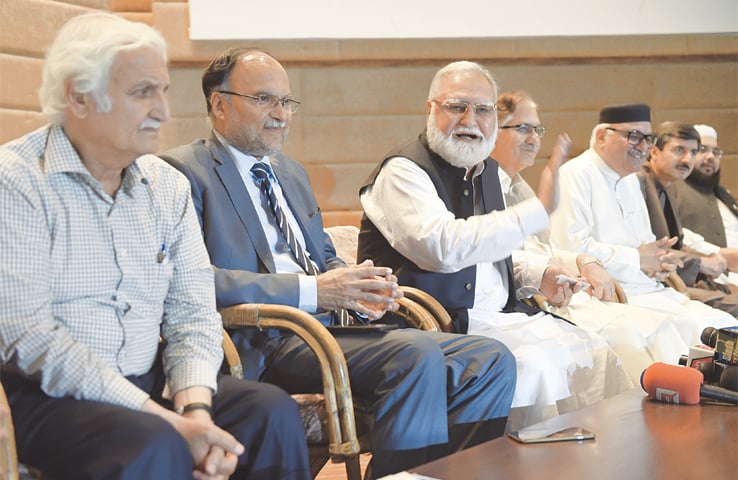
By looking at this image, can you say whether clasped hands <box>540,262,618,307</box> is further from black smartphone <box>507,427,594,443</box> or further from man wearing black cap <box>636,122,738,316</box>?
black smartphone <box>507,427,594,443</box>

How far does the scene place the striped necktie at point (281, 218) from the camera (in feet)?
8.84

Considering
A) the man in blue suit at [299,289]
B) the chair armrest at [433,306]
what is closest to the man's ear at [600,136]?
the chair armrest at [433,306]

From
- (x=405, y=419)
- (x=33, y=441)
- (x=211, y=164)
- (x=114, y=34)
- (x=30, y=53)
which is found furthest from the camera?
(x=30, y=53)

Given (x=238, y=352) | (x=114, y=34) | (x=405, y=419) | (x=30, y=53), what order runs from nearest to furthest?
(x=114, y=34) → (x=405, y=419) → (x=238, y=352) → (x=30, y=53)

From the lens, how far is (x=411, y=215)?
2.90 meters

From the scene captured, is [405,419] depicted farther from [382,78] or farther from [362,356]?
[382,78]

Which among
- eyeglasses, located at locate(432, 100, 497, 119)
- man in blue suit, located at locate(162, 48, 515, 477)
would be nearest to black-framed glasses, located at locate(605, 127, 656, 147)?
eyeglasses, located at locate(432, 100, 497, 119)

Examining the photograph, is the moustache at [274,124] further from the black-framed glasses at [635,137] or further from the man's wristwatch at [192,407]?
the black-framed glasses at [635,137]

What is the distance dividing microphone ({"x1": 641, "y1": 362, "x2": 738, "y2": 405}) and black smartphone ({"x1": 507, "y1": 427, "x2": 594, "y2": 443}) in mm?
419

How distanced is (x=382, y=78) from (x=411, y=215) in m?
2.91

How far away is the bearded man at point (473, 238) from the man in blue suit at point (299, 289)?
282 millimetres

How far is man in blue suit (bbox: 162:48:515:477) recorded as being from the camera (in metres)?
2.34

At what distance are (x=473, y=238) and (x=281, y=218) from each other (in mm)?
627

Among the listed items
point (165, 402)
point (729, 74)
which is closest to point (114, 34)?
point (165, 402)
